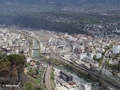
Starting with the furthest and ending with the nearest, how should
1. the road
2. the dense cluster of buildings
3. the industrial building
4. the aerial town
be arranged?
the dense cluster of buildings < the industrial building < the road < the aerial town

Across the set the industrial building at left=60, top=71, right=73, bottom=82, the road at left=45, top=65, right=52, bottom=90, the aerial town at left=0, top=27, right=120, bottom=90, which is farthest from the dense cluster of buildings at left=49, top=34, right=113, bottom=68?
the industrial building at left=60, top=71, right=73, bottom=82

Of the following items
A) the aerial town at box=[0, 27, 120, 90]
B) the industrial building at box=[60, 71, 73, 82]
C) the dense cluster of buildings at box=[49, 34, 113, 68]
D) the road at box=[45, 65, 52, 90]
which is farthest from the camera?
the dense cluster of buildings at box=[49, 34, 113, 68]

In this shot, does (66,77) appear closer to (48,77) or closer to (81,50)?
(48,77)

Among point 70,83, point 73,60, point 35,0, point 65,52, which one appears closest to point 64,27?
point 65,52

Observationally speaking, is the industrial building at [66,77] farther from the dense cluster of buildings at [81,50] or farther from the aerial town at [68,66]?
the dense cluster of buildings at [81,50]

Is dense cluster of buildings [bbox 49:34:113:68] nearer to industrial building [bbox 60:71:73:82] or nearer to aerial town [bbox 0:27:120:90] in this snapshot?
aerial town [bbox 0:27:120:90]

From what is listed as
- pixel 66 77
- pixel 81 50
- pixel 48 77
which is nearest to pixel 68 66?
pixel 66 77

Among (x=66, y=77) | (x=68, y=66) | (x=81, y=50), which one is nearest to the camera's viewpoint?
(x=66, y=77)

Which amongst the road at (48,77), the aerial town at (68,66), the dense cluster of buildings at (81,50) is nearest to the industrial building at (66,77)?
the aerial town at (68,66)

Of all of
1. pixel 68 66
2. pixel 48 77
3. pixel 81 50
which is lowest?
pixel 68 66

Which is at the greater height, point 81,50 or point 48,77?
point 81,50

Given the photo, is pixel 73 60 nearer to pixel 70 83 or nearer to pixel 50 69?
pixel 50 69

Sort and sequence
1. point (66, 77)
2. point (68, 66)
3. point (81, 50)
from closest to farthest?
point (66, 77), point (68, 66), point (81, 50)
